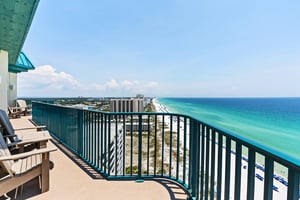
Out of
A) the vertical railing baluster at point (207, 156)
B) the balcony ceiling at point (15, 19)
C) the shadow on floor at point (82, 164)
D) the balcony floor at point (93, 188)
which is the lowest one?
the balcony floor at point (93, 188)

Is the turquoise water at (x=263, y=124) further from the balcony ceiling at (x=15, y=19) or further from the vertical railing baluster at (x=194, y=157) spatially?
the balcony ceiling at (x=15, y=19)

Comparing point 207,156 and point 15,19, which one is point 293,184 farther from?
point 15,19

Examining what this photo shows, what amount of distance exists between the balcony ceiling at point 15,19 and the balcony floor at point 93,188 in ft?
9.23

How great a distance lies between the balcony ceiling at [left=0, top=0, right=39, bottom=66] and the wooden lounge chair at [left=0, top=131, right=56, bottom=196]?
2310 mm

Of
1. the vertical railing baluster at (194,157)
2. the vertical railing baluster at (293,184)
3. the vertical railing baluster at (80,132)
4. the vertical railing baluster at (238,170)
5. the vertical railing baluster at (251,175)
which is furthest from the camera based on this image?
the vertical railing baluster at (80,132)

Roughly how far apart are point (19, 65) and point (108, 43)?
527cm

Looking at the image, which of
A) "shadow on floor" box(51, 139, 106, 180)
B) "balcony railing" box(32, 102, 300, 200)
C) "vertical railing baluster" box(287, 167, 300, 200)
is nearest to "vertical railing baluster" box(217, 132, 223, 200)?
"balcony railing" box(32, 102, 300, 200)

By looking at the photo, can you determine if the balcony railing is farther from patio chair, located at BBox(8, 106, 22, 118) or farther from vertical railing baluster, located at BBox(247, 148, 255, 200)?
patio chair, located at BBox(8, 106, 22, 118)

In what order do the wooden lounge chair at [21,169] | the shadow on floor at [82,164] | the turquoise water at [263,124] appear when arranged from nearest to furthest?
the wooden lounge chair at [21,169]
the shadow on floor at [82,164]
the turquoise water at [263,124]

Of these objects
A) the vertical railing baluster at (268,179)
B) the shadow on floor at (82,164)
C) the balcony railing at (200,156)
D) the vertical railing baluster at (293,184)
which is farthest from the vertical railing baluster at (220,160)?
the shadow on floor at (82,164)

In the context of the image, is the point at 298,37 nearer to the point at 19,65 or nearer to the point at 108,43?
the point at 108,43

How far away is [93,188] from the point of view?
2648mm

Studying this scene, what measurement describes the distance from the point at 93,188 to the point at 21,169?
90 centimetres

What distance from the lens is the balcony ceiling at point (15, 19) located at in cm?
330
